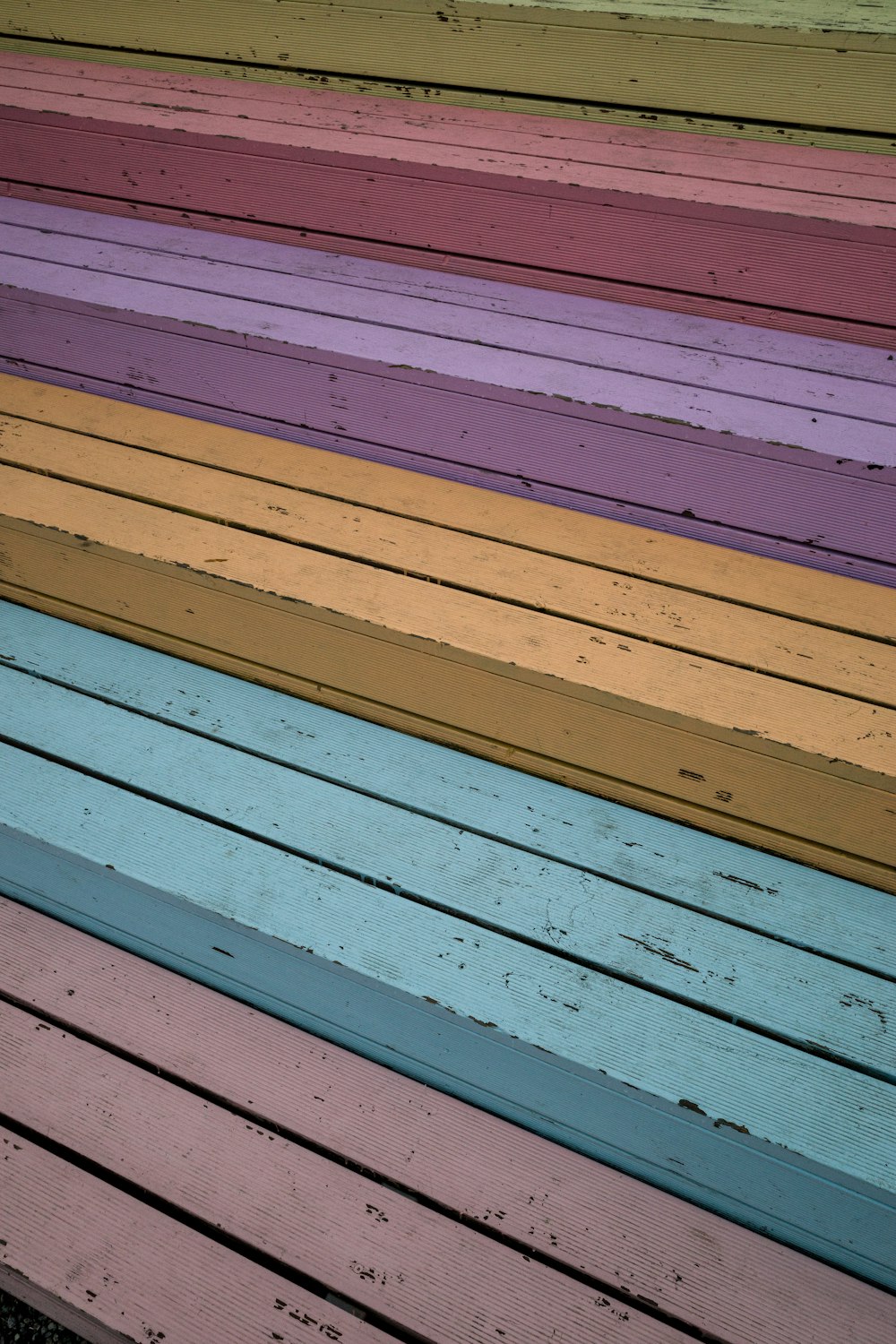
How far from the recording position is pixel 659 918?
1222mm

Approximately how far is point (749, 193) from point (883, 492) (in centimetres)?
69

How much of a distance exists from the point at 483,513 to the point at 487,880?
2.40 feet

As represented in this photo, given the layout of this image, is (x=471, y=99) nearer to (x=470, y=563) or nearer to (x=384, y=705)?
(x=470, y=563)

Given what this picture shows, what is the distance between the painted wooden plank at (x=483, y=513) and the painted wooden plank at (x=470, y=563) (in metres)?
0.02

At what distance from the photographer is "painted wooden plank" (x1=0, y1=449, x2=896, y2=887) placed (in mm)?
1236

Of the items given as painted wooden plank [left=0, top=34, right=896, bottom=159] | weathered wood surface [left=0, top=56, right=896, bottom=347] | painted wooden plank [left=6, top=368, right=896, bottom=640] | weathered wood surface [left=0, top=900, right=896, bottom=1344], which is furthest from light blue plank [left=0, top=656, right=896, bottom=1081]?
painted wooden plank [left=0, top=34, right=896, bottom=159]

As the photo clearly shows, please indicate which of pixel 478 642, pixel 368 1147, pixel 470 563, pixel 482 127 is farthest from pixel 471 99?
pixel 368 1147

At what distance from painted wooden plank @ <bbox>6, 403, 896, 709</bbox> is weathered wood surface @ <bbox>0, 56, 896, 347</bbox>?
613mm

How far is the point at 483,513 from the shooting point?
159 centimetres

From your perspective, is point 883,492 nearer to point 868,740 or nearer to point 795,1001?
point 868,740

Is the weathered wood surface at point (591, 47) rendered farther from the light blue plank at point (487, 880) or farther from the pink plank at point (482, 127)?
the light blue plank at point (487, 880)

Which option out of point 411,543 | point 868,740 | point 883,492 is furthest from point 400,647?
point 883,492

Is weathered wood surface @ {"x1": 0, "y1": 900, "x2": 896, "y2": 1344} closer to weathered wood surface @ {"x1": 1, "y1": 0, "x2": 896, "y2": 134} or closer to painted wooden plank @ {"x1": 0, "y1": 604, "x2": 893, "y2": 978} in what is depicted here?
painted wooden plank @ {"x1": 0, "y1": 604, "x2": 893, "y2": 978}

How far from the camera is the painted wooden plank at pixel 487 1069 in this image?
1.08m
